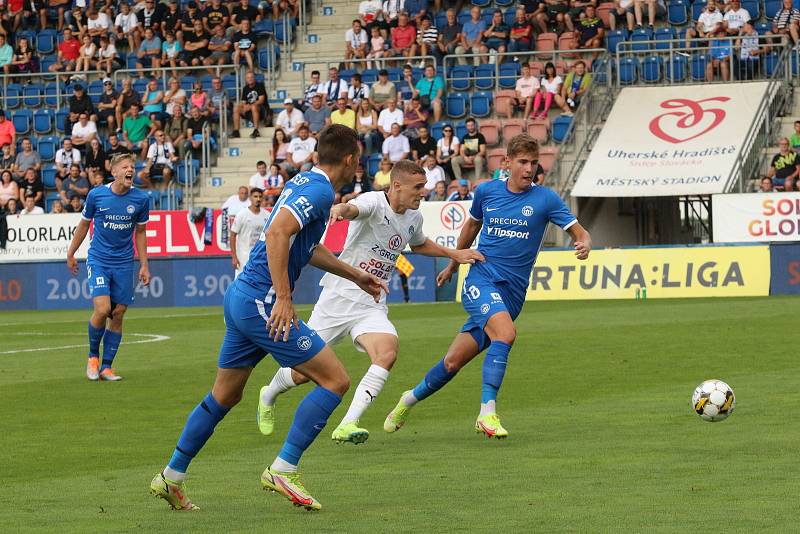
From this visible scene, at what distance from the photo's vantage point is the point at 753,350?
16172 mm

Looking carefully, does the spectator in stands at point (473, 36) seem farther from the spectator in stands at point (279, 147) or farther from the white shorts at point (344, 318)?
the white shorts at point (344, 318)

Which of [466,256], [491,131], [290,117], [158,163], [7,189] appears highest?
[466,256]

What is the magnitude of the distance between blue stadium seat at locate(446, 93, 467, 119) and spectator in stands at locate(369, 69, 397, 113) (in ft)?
4.39

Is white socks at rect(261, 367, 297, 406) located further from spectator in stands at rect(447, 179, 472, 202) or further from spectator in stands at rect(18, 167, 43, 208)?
spectator in stands at rect(18, 167, 43, 208)

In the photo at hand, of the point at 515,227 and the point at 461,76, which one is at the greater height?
the point at 515,227

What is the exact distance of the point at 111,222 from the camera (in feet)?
50.5

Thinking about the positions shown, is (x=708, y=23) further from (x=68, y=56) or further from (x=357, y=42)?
(x=68, y=56)

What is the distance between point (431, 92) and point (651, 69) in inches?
197

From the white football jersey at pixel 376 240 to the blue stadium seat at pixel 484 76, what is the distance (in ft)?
78.7

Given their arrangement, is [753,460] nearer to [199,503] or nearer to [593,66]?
[199,503]

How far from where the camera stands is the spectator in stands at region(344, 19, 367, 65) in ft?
118

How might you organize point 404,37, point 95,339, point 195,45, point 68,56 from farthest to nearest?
point 68,56, point 195,45, point 404,37, point 95,339

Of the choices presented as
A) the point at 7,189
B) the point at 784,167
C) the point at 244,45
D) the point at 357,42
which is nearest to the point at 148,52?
the point at 244,45

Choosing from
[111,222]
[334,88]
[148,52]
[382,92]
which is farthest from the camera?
[148,52]
